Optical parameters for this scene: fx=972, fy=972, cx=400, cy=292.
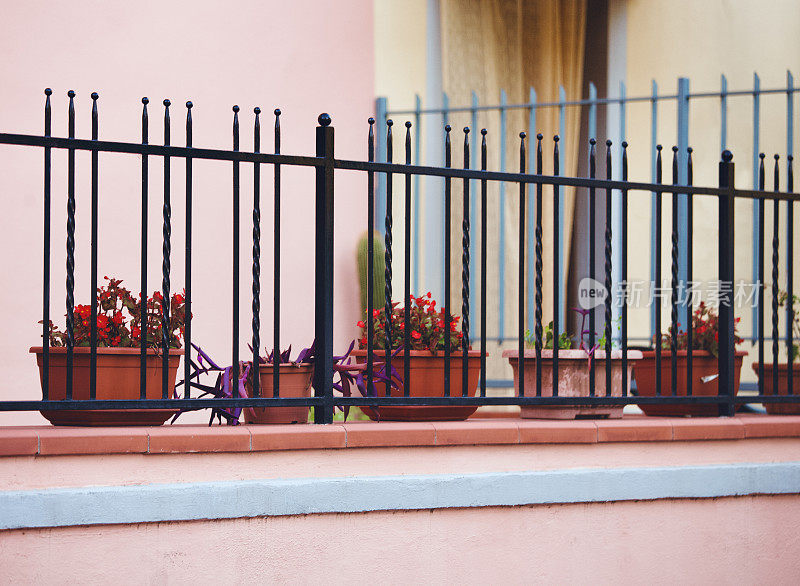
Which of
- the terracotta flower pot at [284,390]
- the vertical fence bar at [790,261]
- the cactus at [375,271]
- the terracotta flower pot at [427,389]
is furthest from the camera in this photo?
the cactus at [375,271]

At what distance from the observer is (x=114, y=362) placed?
3.26 metres

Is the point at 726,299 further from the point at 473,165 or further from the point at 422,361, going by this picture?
the point at 473,165

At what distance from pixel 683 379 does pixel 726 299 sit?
1.51 ft

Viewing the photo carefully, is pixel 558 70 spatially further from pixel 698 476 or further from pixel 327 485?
pixel 327 485

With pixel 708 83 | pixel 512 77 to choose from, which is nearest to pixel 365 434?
pixel 512 77

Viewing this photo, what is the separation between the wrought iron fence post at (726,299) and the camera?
399 cm

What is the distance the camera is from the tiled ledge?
9.50 feet

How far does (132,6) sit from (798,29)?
450 cm

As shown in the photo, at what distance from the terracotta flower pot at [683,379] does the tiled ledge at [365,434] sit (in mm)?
267

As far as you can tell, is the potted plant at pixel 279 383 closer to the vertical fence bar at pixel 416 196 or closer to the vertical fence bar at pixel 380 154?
the vertical fence bar at pixel 416 196

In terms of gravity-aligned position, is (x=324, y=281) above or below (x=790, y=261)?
below

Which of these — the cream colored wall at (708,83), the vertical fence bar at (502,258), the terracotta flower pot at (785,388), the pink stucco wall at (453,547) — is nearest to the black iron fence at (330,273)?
the terracotta flower pot at (785,388)

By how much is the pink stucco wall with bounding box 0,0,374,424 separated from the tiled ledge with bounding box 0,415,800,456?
2.18 metres

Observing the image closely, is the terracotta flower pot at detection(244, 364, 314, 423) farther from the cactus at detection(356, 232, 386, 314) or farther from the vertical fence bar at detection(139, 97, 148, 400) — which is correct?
the cactus at detection(356, 232, 386, 314)
